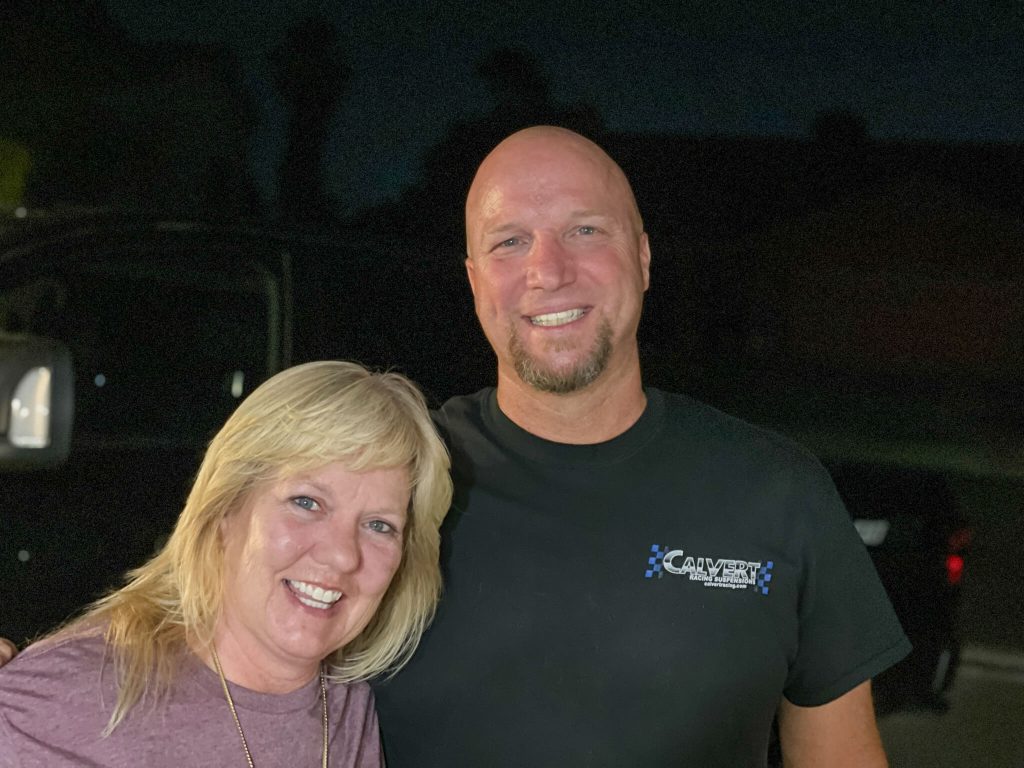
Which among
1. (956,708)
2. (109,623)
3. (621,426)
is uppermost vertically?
(621,426)

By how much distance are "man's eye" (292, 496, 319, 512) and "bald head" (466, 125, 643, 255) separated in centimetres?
56

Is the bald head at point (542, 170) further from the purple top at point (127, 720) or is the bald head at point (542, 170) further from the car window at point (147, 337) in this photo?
the purple top at point (127, 720)

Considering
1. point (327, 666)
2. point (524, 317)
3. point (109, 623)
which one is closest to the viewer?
point (109, 623)

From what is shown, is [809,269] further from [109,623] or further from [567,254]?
[109,623]

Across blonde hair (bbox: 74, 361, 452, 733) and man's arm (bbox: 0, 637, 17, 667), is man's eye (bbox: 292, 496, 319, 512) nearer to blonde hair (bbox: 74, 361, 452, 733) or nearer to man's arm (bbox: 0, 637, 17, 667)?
blonde hair (bbox: 74, 361, 452, 733)

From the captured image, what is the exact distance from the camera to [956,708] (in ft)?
6.37

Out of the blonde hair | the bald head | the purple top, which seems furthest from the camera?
the bald head

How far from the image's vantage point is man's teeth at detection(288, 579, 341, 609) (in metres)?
1.68

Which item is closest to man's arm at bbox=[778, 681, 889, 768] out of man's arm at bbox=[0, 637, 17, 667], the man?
the man

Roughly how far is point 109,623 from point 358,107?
3.11 feet

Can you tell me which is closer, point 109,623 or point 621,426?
point 109,623

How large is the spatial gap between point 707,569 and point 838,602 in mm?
234

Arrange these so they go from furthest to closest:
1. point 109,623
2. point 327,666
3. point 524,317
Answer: point 524,317
point 327,666
point 109,623

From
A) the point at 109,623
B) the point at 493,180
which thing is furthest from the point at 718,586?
the point at 109,623
